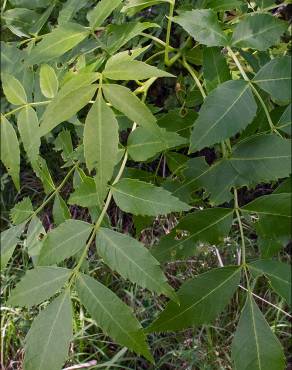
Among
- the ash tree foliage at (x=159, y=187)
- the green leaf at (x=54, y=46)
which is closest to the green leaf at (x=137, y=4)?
the ash tree foliage at (x=159, y=187)

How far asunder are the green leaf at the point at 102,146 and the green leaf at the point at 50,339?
0.17 m

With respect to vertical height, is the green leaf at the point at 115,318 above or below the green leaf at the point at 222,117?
below

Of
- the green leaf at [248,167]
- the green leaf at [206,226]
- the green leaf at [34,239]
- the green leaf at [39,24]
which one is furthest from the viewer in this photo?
the green leaf at [39,24]

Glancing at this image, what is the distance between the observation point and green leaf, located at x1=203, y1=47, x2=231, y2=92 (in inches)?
28.6

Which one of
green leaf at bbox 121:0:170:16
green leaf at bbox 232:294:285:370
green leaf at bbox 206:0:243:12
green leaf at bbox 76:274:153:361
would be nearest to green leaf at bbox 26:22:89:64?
green leaf at bbox 121:0:170:16

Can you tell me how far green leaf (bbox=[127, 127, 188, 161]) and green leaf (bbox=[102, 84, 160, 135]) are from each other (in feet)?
0.41

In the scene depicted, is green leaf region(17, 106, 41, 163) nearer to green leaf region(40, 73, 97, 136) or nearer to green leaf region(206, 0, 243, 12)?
green leaf region(40, 73, 97, 136)

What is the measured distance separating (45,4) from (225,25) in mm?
369

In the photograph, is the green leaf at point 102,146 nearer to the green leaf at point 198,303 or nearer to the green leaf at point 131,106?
the green leaf at point 131,106

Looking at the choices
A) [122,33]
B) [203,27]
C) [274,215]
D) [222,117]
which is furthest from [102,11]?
[274,215]

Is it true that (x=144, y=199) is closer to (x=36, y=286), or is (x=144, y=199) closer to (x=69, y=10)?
(x=36, y=286)

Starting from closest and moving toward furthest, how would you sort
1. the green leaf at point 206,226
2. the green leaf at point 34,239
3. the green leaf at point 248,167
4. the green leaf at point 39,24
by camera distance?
the green leaf at point 248,167, the green leaf at point 206,226, the green leaf at point 34,239, the green leaf at point 39,24

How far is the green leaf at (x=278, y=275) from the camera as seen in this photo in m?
0.64

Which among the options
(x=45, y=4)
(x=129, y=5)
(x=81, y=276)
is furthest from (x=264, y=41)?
(x=45, y=4)
